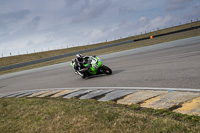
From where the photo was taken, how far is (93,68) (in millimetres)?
10508

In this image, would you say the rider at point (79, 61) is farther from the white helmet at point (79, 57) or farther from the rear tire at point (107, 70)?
the rear tire at point (107, 70)

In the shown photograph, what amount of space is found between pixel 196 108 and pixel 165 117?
27.5 inches

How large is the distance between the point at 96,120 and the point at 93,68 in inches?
248

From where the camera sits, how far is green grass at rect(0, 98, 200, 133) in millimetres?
3490

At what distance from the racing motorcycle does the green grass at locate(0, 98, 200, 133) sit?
4325 millimetres

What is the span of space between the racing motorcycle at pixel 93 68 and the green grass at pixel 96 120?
170 inches

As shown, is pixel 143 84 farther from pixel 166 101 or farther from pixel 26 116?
pixel 26 116

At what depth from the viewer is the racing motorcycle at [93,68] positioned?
406 inches

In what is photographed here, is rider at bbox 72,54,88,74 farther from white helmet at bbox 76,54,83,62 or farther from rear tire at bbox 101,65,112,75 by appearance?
rear tire at bbox 101,65,112,75

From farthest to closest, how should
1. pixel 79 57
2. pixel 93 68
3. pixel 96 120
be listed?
pixel 79 57 → pixel 93 68 → pixel 96 120

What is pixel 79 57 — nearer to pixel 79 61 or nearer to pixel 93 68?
pixel 79 61

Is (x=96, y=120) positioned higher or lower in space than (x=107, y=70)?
lower

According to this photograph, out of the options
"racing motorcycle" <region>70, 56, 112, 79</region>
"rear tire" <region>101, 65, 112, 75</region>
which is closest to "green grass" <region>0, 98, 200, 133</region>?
"racing motorcycle" <region>70, 56, 112, 79</region>

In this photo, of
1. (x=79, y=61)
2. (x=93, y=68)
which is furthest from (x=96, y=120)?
(x=79, y=61)
